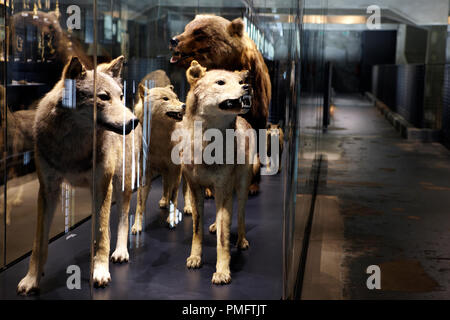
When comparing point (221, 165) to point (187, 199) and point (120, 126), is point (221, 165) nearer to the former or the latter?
point (187, 199)

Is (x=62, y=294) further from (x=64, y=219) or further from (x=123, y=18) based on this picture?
(x=123, y=18)

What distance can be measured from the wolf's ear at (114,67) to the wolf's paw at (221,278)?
100 centimetres

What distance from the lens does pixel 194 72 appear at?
2686mm

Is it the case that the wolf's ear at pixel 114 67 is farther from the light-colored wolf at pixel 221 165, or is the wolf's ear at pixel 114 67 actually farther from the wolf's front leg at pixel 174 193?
the wolf's front leg at pixel 174 193

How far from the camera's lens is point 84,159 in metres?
2.49

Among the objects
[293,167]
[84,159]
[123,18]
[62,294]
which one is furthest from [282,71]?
[62,294]

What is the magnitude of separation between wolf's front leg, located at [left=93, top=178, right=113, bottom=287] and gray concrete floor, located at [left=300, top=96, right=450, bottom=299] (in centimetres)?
142

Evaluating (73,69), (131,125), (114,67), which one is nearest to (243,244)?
(131,125)

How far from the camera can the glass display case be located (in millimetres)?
2428

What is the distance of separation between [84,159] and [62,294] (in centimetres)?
56

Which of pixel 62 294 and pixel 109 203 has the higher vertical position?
pixel 109 203

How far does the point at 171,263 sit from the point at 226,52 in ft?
3.35

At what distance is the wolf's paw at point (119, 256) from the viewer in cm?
267

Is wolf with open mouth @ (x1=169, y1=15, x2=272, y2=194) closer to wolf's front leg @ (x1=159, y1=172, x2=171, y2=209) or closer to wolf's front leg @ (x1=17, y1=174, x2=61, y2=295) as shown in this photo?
wolf's front leg @ (x1=159, y1=172, x2=171, y2=209)
